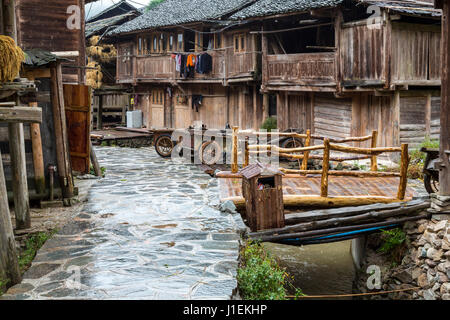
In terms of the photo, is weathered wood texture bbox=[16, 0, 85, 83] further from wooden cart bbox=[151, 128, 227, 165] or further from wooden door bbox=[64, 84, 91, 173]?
wooden door bbox=[64, 84, 91, 173]

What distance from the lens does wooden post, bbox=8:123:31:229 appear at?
295 inches

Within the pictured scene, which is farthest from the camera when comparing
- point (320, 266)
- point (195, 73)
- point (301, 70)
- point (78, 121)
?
point (195, 73)

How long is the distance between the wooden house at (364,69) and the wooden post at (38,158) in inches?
419

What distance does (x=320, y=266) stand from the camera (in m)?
12.0

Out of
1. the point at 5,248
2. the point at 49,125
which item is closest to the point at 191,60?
the point at 49,125

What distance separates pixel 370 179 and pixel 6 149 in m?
7.66

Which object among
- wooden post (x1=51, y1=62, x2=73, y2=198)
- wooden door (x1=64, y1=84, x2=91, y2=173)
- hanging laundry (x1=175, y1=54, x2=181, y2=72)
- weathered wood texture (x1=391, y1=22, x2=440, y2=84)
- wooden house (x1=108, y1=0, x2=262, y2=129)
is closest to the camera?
wooden post (x1=51, y1=62, x2=73, y2=198)

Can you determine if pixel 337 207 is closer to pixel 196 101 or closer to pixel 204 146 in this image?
pixel 204 146

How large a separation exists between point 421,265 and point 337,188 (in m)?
2.53

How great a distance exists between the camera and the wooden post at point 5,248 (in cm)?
581

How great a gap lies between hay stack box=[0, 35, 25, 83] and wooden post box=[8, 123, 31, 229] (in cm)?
77

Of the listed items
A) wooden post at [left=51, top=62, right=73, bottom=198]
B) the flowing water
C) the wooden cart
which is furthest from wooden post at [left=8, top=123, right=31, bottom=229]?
the wooden cart

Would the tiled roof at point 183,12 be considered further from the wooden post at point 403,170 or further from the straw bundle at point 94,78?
the wooden post at point 403,170

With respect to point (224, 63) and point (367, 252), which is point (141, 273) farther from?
point (224, 63)
